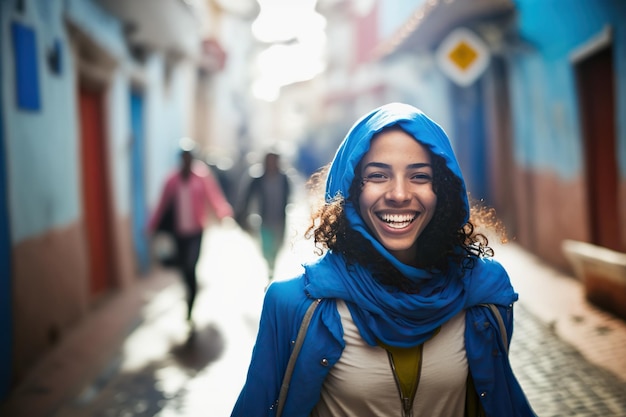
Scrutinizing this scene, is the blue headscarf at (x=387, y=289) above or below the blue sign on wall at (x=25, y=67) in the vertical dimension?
below

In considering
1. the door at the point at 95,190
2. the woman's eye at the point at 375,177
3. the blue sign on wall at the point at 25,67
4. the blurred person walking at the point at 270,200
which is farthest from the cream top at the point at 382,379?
the door at the point at 95,190

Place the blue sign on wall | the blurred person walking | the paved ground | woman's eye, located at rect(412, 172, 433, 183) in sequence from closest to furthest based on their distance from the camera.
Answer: woman's eye, located at rect(412, 172, 433, 183) → the paved ground → the blue sign on wall → the blurred person walking

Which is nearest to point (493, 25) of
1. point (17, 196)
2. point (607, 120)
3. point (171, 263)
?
point (607, 120)

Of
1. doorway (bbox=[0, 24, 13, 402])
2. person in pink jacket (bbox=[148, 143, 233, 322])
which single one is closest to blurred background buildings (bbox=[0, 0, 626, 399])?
doorway (bbox=[0, 24, 13, 402])

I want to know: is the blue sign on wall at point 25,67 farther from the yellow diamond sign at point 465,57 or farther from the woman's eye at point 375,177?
the yellow diamond sign at point 465,57

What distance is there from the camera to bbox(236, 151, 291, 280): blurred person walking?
7.39m

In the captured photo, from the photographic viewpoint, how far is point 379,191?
184cm

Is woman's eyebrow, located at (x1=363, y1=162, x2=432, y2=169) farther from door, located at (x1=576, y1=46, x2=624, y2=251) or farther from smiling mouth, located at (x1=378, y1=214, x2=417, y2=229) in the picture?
door, located at (x1=576, y1=46, x2=624, y2=251)

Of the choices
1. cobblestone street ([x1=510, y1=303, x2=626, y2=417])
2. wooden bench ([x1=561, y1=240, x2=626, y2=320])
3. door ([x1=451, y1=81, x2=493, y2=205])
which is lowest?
cobblestone street ([x1=510, y1=303, x2=626, y2=417])

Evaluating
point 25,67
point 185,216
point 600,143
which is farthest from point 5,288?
point 600,143

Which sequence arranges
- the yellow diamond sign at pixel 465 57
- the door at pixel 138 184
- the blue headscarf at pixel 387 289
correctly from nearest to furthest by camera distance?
1. the blue headscarf at pixel 387 289
2. the yellow diamond sign at pixel 465 57
3. the door at pixel 138 184

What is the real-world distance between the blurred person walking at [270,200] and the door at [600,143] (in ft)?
12.7

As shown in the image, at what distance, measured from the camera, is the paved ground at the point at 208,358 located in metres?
4.28

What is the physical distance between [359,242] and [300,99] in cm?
5488
